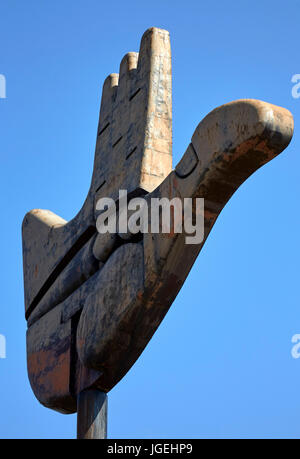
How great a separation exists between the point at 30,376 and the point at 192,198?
2.45 meters

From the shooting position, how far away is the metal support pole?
538 cm

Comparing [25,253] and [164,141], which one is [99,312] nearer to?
[164,141]

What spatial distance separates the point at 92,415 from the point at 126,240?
3.80 ft

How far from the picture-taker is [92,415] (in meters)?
5.43

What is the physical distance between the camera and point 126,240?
5406 millimetres

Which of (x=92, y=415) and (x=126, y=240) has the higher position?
(x=126, y=240)

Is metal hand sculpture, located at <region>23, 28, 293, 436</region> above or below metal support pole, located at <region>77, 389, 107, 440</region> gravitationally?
above

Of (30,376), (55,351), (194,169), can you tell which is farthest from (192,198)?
(30,376)

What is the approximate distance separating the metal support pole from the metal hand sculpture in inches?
2.2

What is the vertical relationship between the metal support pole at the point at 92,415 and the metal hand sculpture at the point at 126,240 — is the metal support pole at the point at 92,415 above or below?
below

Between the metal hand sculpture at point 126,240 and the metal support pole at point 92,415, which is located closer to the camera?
the metal hand sculpture at point 126,240

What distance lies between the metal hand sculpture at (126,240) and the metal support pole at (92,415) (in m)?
0.06

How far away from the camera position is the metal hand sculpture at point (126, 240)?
4523 mm
